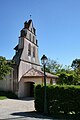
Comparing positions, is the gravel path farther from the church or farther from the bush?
the church

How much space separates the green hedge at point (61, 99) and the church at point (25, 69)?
1475cm

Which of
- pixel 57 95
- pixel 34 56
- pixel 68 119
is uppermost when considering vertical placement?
pixel 34 56

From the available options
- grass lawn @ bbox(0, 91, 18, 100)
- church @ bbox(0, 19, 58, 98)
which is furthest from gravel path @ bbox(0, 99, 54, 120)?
church @ bbox(0, 19, 58, 98)

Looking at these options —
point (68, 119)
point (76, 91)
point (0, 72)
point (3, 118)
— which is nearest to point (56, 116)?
point (68, 119)

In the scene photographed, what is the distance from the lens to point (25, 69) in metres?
33.5

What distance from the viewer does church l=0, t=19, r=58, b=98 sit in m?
31.4

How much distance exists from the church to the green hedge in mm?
14746

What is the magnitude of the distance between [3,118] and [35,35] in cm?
2607

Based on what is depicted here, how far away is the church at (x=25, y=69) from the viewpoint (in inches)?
1235

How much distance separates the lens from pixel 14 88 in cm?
3153

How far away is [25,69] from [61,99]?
1932 centimetres

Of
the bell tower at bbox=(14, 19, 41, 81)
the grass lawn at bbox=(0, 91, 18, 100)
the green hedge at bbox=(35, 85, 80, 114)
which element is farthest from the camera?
the bell tower at bbox=(14, 19, 41, 81)

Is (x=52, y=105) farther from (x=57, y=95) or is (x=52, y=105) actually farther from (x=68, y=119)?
(x=68, y=119)

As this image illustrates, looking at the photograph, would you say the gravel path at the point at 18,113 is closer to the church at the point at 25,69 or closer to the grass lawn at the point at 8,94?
the grass lawn at the point at 8,94
